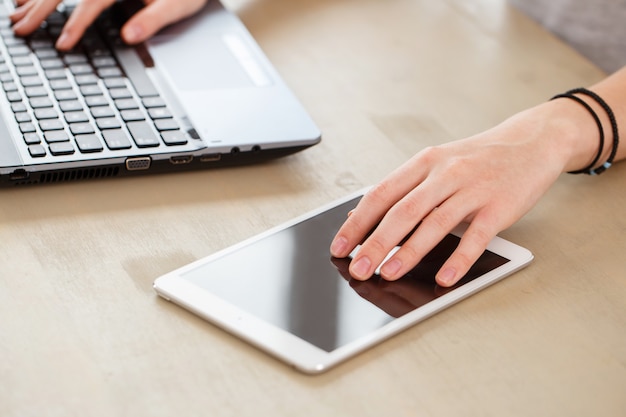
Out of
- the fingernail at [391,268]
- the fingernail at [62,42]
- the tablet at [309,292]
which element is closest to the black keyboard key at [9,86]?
the fingernail at [62,42]

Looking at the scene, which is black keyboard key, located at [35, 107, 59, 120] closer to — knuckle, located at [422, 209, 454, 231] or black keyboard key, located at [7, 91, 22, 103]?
black keyboard key, located at [7, 91, 22, 103]

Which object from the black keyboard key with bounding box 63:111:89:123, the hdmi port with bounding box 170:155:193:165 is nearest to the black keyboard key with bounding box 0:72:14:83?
the black keyboard key with bounding box 63:111:89:123

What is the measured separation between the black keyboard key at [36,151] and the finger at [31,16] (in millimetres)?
279

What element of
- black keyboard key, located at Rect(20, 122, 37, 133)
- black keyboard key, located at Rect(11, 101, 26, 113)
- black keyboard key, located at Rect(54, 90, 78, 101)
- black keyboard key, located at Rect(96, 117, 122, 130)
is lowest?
black keyboard key, located at Rect(54, 90, 78, 101)

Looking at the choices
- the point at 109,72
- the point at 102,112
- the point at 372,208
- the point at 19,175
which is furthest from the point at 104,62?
the point at 372,208

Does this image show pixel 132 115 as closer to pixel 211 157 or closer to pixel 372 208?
pixel 211 157

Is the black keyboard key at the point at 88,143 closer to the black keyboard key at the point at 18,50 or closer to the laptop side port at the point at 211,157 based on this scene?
the laptop side port at the point at 211,157

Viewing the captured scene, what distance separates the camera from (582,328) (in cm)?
71

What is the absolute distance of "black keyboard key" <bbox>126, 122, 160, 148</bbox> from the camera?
826 millimetres

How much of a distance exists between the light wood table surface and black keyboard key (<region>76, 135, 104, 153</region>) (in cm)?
4

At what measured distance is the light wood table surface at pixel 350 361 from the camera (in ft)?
2.01

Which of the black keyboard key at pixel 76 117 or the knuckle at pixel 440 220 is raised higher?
the knuckle at pixel 440 220

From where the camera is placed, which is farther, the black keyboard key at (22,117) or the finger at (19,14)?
the finger at (19,14)

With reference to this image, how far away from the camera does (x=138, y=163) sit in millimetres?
821
